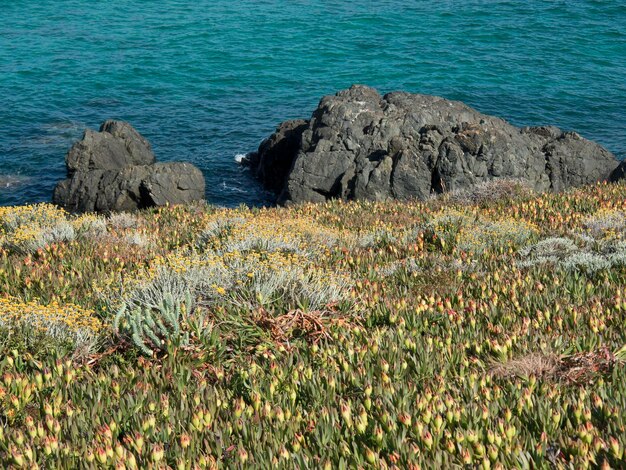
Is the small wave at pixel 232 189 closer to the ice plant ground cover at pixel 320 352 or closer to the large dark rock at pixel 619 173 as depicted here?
the large dark rock at pixel 619 173

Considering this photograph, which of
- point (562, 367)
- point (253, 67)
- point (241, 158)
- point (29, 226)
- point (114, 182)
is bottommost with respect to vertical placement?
point (241, 158)

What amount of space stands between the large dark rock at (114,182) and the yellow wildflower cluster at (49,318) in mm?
20025

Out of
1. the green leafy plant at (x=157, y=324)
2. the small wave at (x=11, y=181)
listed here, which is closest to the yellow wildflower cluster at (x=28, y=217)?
the green leafy plant at (x=157, y=324)

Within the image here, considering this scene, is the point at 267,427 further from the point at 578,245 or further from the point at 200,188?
the point at 200,188

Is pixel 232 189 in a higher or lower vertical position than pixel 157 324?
lower

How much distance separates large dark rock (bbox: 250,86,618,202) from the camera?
26172 millimetres

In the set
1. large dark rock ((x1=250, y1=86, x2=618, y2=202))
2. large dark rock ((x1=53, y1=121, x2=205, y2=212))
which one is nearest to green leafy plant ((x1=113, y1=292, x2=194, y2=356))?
large dark rock ((x1=250, y1=86, x2=618, y2=202))

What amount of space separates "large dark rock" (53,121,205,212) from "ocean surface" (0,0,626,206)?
229 centimetres

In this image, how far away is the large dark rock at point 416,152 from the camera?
2617cm

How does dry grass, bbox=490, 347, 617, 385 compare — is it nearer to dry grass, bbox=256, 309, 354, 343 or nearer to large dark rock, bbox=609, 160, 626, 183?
dry grass, bbox=256, 309, 354, 343

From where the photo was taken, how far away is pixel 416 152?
27.3m

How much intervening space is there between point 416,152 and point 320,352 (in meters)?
21.0

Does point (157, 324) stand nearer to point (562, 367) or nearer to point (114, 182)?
point (562, 367)

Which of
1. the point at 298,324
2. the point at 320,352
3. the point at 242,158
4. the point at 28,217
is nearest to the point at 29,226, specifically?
the point at 28,217
